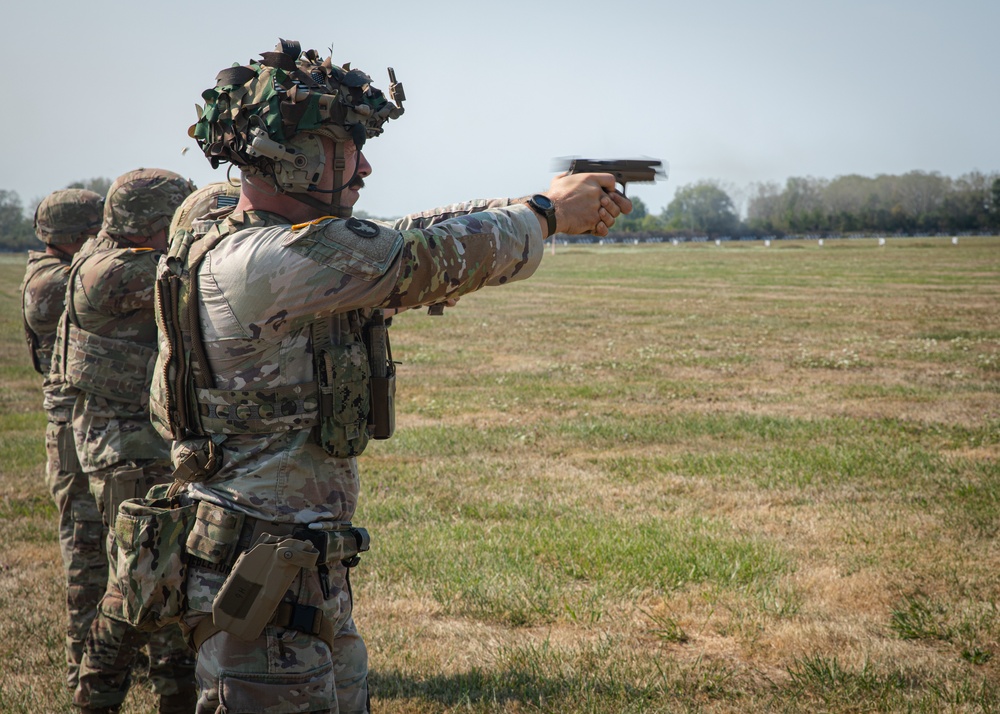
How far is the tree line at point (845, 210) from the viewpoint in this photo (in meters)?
93.4

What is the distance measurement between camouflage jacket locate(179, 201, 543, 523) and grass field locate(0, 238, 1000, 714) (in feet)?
7.05

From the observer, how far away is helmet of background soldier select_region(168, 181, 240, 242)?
3.54 meters

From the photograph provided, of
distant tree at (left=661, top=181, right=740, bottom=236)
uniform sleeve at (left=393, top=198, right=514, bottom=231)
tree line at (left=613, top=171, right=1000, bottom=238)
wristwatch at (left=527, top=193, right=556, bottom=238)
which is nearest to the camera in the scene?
wristwatch at (left=527, top=193, right=556, bottom=238)

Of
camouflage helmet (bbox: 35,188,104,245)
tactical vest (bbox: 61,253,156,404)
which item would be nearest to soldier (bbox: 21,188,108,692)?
camouflage helmet (bbox: 35,188,104,245)

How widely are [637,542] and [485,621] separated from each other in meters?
1.53

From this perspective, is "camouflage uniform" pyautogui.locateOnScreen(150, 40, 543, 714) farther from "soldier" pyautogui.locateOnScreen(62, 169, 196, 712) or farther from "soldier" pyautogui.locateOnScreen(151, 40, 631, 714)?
"soldier" pyautogui.locateOnScreen(62, 169, 196, 712)

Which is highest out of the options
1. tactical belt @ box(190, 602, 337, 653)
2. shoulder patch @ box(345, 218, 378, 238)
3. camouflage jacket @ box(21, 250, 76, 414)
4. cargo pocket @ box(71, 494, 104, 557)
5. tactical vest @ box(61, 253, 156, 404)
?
shoulder patch @ box(345, 218, 378, 238)

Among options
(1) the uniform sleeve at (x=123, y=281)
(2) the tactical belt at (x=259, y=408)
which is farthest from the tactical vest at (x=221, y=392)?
(1) the uniform sleeve at (x=123, y=281)

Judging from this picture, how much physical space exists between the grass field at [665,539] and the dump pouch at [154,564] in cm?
200

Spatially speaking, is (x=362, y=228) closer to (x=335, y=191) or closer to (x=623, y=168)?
(x=335, y=191)

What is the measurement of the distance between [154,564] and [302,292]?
3.38 feet

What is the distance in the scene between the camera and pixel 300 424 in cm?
296

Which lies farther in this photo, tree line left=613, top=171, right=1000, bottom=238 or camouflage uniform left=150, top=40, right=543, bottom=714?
tree line left=613, top=171, right=1000, bottom=238

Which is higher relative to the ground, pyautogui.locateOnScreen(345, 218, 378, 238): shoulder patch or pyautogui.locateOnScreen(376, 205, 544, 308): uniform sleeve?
pyautogui.locateOnScreen(345, 218, 378, 238): shoulder patch
